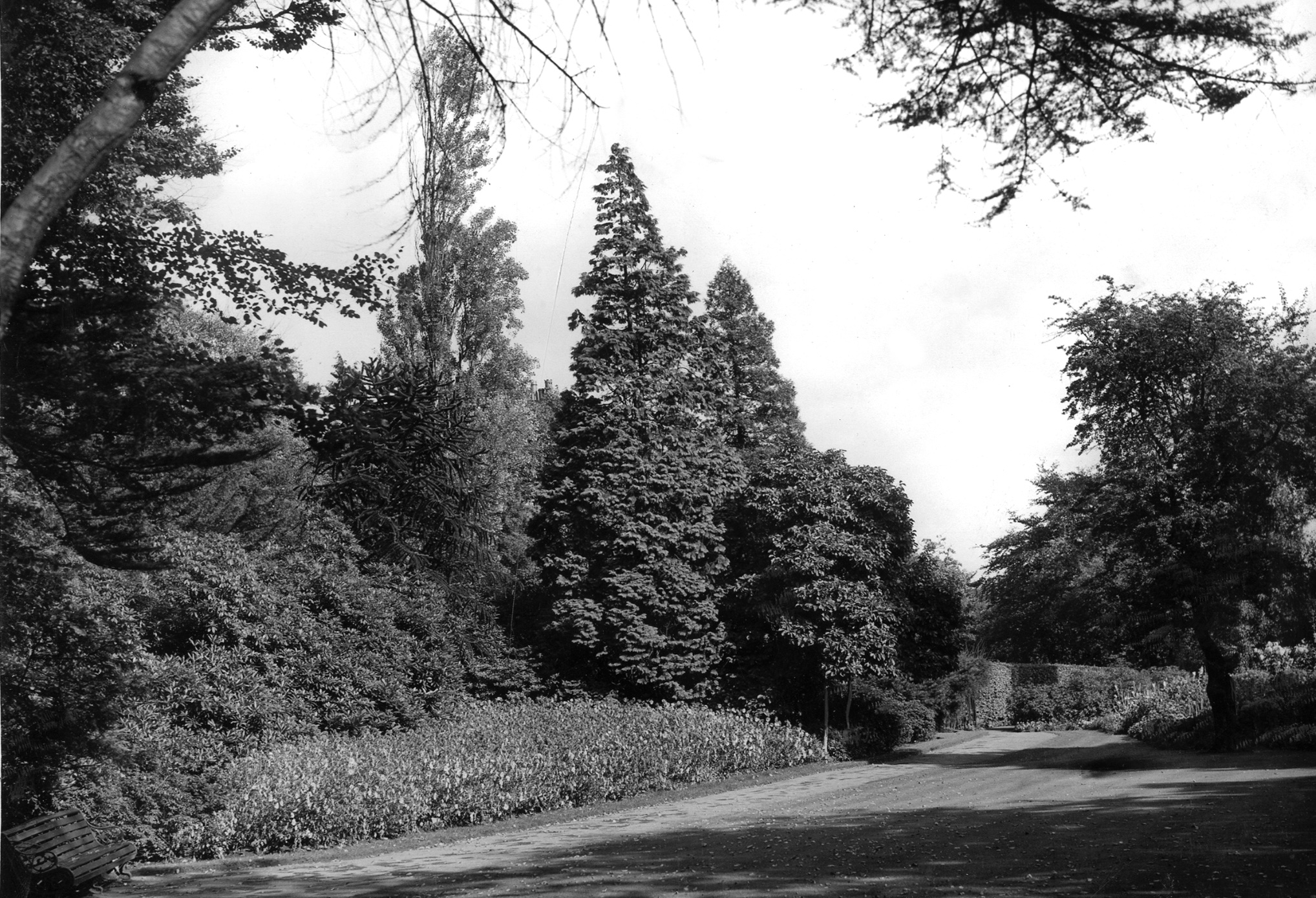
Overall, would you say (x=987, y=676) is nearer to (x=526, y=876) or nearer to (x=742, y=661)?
(x=742, y=661)

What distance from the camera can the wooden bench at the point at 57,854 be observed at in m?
8.20

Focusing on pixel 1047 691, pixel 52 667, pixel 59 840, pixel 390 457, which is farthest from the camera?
pixel 1047 691

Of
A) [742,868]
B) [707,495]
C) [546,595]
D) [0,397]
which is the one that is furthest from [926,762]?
[0,397]

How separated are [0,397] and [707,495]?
2149 centimetres

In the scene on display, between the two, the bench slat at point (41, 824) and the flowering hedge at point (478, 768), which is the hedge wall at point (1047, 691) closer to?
the flowering hedge at point (478, 768)

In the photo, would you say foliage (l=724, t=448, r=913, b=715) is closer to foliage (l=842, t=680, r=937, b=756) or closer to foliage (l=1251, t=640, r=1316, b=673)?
foliage (l=842, t=680, r=937, b=756)

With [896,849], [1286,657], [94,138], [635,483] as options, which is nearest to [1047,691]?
[1286,657]

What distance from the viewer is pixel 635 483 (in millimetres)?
26250

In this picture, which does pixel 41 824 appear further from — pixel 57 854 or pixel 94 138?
pixel 94 138

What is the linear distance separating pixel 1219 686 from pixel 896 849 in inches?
609

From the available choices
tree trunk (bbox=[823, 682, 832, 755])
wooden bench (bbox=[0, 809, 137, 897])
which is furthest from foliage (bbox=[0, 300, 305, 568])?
tree trunk (bbox=[823, 682, 832, 755])

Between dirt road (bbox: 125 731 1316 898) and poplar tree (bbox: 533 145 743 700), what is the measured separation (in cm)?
783

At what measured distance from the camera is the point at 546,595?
2722cm

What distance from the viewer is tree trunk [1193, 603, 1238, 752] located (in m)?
21.4
